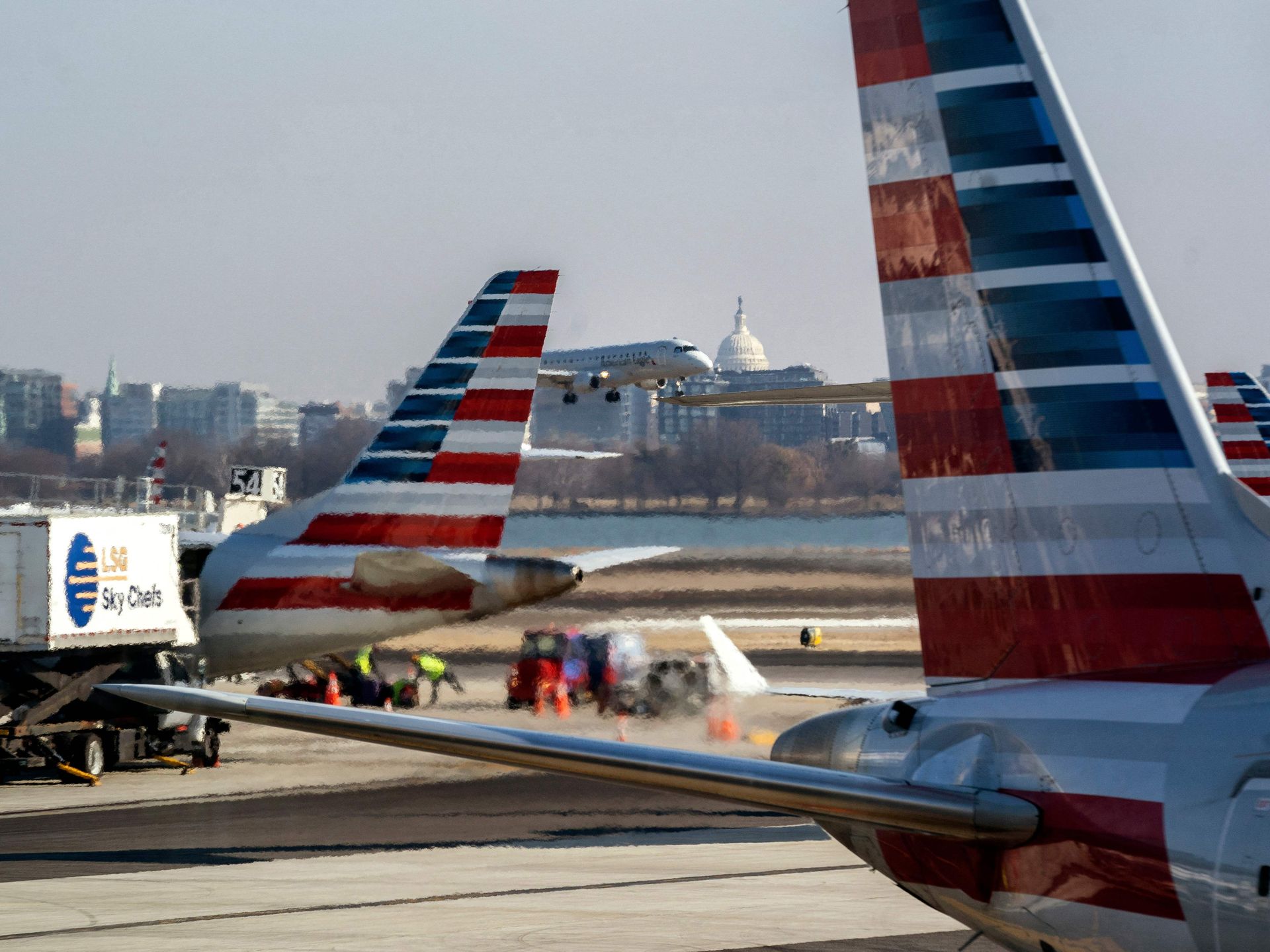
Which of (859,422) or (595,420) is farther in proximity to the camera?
(595,420)

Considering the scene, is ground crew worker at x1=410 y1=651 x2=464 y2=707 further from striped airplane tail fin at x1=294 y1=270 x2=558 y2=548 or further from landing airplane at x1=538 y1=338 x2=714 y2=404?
landing airplane at x1=538 y1=338 x2=714 y2=404

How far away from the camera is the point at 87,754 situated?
29.5m

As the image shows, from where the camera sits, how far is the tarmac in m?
16.6

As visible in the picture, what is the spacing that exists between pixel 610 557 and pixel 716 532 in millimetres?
40811

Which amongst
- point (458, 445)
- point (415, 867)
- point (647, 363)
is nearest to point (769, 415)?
point (647, 363)

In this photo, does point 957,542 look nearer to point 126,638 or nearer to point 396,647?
point 126,638

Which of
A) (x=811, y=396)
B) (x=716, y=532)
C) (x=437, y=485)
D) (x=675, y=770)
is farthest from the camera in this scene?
(x=716, y=532)

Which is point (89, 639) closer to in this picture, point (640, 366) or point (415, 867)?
point (415, 867)

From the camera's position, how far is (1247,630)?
7531 mm

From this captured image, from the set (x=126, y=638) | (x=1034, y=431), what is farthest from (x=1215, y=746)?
(x=126, y=638)

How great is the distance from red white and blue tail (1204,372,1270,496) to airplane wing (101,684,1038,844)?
28304 millimetres

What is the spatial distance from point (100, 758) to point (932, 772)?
25.1 meters

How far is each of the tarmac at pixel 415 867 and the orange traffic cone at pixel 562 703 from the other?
14.6 ft

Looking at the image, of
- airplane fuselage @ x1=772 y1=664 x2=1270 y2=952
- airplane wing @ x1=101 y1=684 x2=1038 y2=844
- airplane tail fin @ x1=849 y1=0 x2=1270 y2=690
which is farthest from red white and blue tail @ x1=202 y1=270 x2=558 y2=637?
airplane wing @ x1=101 y1=684 x2=1038 y2=844
